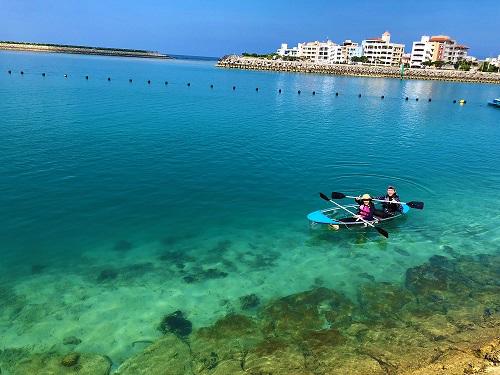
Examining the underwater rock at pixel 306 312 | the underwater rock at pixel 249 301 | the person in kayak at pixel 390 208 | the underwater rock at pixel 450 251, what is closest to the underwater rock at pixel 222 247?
the underwater rock at pixel 249 301

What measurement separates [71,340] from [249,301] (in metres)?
7.04

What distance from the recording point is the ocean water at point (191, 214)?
1686 cm

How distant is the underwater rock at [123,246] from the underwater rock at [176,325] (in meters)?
6.08

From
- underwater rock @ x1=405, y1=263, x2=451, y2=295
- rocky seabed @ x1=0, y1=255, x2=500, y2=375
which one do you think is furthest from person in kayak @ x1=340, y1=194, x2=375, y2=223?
rocky seabed @ x1=0, y1=255, x2=500, y2=375

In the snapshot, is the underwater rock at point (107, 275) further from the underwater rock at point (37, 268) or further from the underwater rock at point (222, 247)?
the underwater rock at point (222, 247)

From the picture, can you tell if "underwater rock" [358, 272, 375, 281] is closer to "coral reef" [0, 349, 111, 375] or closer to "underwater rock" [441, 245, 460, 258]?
"underwater rock" [441, 245, 460, 258]

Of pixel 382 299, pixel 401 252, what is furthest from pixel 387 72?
pixel 382 299

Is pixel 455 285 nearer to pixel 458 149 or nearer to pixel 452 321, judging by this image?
pixel 452 321

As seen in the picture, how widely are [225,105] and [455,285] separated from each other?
5779cm

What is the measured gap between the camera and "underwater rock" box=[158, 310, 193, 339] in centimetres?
1517

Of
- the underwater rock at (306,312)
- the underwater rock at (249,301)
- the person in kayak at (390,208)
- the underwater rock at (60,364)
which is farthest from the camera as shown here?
the person in kayak at (390,208)

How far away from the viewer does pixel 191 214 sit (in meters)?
25.5

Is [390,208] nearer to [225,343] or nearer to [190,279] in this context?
[190,279]

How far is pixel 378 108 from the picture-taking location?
76.6 meters
